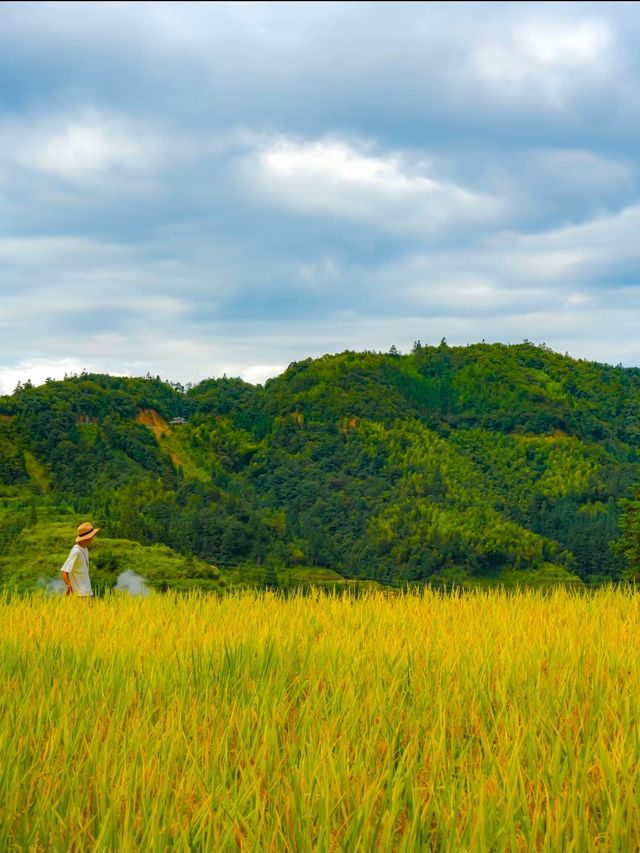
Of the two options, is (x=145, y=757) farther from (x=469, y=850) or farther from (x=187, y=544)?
(x=187, y=544)

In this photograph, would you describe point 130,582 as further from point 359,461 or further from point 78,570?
point 359,461

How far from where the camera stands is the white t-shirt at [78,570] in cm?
1059

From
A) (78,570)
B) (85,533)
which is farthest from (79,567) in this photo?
(85,533)

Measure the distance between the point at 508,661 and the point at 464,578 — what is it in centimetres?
3505

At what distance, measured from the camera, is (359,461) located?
6431cm

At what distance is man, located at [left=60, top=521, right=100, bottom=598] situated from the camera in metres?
10.6

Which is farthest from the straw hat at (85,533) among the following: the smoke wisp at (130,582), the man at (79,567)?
the smoke wisp at (130,582)

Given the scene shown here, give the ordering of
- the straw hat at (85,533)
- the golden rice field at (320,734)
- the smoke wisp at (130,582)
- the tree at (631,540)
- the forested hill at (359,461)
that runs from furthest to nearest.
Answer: the forested hill at (359,461), the tree at (631,540), the smoke wisp at (130,582), the straw hat at (85,533), the golden rice field at (320,734)

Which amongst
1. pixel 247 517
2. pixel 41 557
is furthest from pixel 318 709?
pixel 247 517

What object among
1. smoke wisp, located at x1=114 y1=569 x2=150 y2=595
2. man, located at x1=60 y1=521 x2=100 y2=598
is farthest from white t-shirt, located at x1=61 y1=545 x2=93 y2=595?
smoke wisp, located at x1=114 y1=569 x2=150 y2=595

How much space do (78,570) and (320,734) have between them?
719 centimetres

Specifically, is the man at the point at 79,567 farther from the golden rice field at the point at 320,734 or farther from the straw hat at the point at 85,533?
the golden rice field at the point at 320,734

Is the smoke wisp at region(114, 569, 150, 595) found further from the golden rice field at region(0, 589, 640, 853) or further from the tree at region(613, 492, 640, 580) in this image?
the tree at region(613, 492, 640, 580)

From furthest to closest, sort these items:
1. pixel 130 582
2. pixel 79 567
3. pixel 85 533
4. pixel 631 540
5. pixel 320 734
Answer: pixel 631 540 → pixel 130 582 → pixel 85 533 → pixel 79 567 → pixel 320 734
